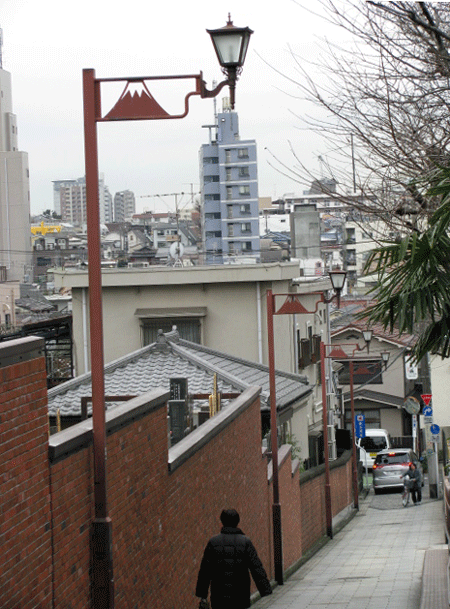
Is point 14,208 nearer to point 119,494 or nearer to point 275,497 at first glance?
point 275,497

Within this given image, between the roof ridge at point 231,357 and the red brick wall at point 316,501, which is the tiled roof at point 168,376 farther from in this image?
the red brick wall at point 316,501

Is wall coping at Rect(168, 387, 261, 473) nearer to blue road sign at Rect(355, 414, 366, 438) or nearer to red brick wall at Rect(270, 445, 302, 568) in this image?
red brick wall at Rect(270, 445, 302, 568)

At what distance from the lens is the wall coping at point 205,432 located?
10.0m

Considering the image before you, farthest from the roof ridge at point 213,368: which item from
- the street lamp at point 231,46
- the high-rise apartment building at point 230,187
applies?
the high-rise apartment building at point 230,187

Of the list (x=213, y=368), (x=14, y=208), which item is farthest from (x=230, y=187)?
(x=213, y=368)

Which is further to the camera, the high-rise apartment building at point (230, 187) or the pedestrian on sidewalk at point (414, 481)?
the high-rise apartment building at point (230, 187)

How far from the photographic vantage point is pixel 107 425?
7551 mm

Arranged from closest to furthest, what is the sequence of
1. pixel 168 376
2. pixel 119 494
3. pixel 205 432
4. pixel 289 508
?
pixel 119 494, pixel 205 432, pixel 289 508, pixel 168 376

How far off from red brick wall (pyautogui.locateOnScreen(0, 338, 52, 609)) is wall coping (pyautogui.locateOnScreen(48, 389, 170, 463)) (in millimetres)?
233

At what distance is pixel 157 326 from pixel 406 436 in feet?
99.2

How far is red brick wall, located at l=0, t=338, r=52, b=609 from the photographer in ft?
18.5

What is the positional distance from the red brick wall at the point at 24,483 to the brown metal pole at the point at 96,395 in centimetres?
82

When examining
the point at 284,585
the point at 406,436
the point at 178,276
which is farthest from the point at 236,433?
the point at 406,436

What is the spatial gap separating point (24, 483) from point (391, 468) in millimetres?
35417
